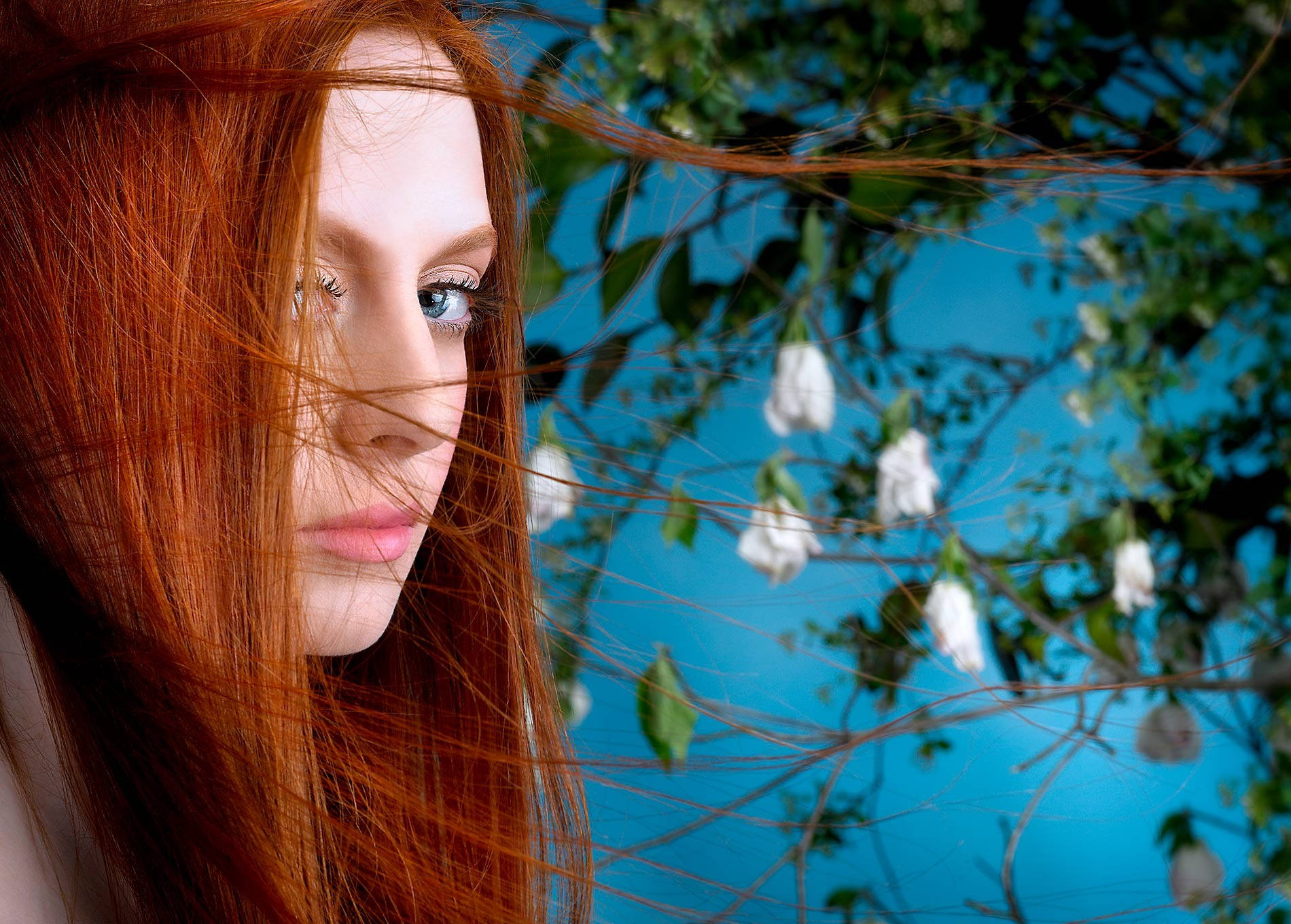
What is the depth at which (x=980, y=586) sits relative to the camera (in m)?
0.84

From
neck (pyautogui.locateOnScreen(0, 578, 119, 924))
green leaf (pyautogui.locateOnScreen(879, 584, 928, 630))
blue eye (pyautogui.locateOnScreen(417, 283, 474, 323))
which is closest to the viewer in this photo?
neck (pyautogui.locateOnScreen(0, 578, 119, 924))

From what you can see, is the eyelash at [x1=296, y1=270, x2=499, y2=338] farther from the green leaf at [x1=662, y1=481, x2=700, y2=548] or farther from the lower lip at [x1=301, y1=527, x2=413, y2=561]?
the green leaf at [x1=662, y1=481, x2=700, y2=548]

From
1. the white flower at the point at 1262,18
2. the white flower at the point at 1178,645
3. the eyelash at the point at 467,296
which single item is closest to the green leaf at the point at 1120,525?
the white flower at the point at 1178,645

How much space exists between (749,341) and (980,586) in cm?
27

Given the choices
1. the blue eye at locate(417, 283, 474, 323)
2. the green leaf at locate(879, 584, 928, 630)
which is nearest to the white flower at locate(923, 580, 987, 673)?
the green leaf at locate(879, 584, 928, 630)

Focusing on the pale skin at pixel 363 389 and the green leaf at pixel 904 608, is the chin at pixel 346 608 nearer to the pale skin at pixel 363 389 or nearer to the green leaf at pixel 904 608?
the pale skin at pixel 363 389

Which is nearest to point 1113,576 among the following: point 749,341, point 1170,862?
point 1170,862

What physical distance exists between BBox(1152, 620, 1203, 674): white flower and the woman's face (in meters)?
0.64

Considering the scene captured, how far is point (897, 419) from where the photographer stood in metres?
0.68

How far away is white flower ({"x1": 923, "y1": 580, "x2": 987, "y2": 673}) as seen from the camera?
25.1 inches

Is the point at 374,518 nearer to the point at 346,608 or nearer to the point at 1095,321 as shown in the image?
the point at 346,608

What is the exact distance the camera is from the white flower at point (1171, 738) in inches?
29.5

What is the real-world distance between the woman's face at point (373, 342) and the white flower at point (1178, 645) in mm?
643

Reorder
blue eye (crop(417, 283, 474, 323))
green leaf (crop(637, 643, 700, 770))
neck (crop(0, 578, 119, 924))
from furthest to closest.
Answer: green leaf (crop(637, 643, 700, 770)), blue eye (crop(417, 283, 474, 323)), neck (crop(0, 578, 119, 924))
